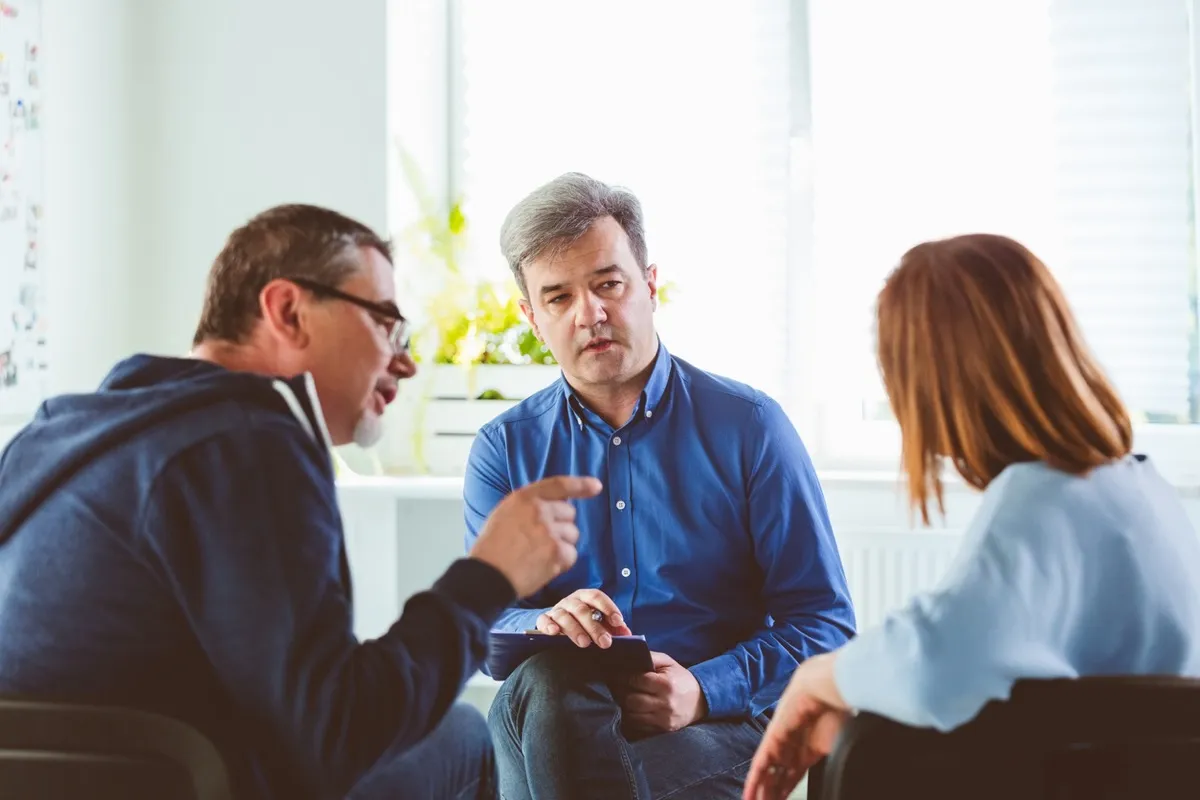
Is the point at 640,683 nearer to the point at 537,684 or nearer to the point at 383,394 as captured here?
the point at 537,684

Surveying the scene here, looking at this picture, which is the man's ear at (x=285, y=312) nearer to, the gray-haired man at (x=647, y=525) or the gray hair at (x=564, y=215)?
the gray-haired man at (x=647, y=525)

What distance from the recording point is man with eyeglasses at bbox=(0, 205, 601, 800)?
101cm

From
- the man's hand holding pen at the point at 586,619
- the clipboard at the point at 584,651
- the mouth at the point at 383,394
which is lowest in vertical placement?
the clipboard at the point at 584,651

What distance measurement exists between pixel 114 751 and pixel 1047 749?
29.7 inches

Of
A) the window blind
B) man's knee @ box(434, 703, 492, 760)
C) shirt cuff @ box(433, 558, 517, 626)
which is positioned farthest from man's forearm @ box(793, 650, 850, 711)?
the window blind

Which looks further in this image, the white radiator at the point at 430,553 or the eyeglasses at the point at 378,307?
the white radiator at the point at 430,553

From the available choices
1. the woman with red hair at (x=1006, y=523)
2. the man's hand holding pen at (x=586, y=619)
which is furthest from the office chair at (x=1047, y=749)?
the man's hand holding pen at (x=586, y=619)

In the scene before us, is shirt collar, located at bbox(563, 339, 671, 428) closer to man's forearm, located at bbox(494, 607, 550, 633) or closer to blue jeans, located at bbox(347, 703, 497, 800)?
man's forearm, located at bbox(494, 607, 550, 633)

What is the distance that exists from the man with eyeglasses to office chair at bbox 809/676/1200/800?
0.42 m

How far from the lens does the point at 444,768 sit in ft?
4.12

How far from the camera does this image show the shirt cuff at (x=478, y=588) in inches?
45.1

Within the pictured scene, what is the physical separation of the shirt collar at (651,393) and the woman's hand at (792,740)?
0.87m

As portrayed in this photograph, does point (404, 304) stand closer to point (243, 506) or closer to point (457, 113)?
point (457, 113)

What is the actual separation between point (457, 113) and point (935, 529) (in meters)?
1.81
